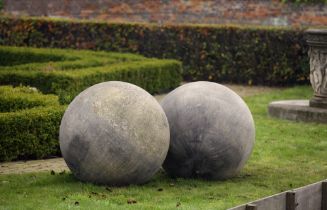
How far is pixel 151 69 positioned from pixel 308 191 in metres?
10.7

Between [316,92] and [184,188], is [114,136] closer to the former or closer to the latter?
[184,188]

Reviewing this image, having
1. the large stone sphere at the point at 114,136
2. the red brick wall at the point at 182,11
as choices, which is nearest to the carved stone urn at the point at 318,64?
the large stone sphere at the point at 114,136

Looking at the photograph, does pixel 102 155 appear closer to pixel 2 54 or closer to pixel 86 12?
pixel 2 54

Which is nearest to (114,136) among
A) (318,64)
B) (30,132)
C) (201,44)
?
(30,132)

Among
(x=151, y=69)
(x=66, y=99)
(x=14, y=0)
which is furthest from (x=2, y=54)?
(x=14, y=0)

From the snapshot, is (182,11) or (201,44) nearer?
(201,44)

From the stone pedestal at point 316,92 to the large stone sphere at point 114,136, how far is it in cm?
578

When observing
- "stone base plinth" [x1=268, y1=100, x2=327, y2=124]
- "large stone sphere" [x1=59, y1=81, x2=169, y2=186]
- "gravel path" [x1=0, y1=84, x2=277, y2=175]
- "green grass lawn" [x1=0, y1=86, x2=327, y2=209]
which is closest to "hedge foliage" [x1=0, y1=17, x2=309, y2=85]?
"stone base plinth" [x1=268, y1=100, x2=327, y2=124]

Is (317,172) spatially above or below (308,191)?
below

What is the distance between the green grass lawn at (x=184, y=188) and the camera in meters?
8.52

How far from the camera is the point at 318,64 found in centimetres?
1473

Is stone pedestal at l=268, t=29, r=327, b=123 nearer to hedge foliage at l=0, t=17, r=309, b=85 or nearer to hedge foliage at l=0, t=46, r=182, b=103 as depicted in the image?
hedge foliage at l=0, t=46, r=182, b=103

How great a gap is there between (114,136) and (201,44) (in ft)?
40.3

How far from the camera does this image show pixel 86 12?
26.4 m
